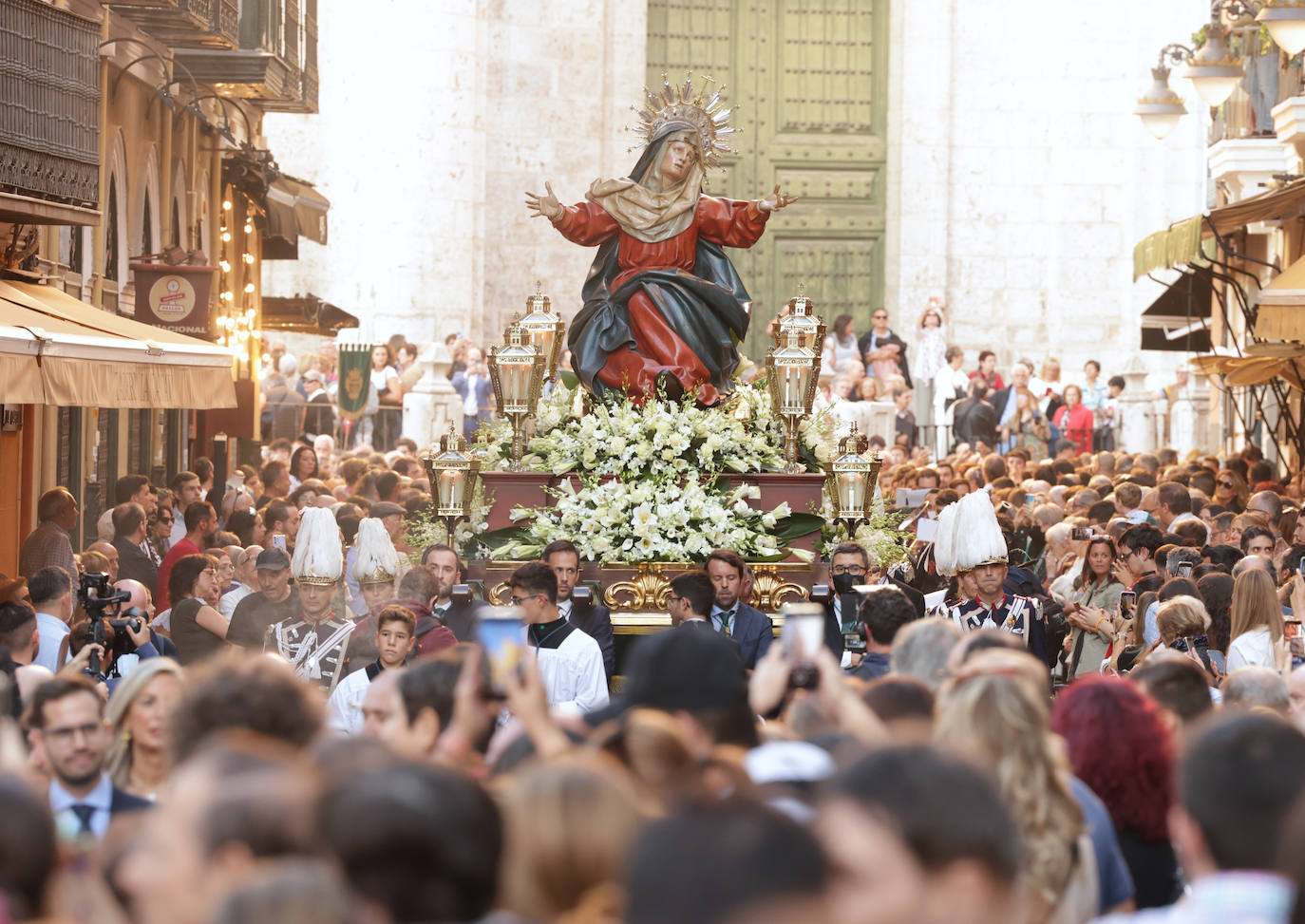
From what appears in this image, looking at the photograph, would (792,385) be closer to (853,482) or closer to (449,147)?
(853,482)

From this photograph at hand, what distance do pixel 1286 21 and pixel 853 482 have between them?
5.62m

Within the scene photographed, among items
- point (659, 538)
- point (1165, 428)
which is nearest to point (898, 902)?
point (659, 538)

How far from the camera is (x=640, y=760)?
16.5ft

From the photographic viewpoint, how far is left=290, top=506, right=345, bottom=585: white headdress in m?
10.6

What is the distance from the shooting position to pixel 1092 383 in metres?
29.2

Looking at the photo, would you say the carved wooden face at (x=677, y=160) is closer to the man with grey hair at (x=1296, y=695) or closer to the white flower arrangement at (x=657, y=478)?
the white flower arrangement at (x=657, y=478)

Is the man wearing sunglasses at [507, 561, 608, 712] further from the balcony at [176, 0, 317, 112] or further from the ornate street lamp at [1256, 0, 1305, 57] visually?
the balcony at [176, 0, 317, 112]

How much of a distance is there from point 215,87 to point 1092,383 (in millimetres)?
12835

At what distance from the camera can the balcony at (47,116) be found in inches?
547

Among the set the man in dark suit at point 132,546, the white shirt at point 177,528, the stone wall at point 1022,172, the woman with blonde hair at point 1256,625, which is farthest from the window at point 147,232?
the woman with blonde hair at point 1256,625

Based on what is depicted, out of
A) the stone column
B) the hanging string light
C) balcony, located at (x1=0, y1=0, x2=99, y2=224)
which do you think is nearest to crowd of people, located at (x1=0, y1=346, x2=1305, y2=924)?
balcony, located at (x1=0, y1=0, x2=99, y2=224)

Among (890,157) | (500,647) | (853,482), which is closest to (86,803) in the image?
(500,647)

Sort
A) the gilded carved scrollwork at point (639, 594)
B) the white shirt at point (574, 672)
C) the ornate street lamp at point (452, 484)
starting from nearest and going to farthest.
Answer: the white shirt at point (574, 672) → the gilded carved scrollwork at point (639, 594) → the ornate street lamp at point (452, 484)

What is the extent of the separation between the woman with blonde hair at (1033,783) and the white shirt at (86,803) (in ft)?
7.68
